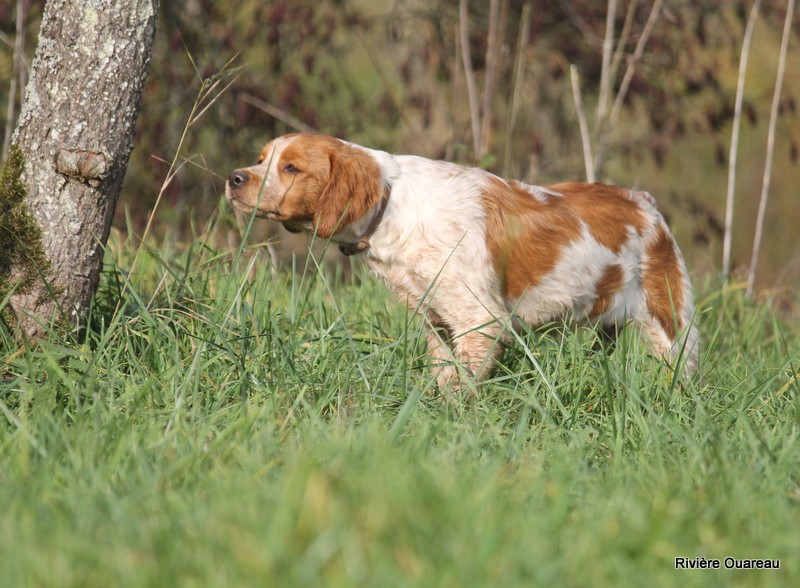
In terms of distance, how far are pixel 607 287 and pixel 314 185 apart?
1317mm

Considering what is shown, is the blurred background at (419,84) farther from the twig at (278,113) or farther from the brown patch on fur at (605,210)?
the brown patch on fur at (605,210)

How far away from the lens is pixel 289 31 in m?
7.60

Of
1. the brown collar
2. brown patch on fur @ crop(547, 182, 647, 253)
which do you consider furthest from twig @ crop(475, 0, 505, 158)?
the brown collar

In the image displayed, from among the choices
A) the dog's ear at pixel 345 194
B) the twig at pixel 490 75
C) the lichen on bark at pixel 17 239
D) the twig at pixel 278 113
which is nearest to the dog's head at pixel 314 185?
the dog's ear at pixel 345 194

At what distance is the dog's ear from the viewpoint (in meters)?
3.68

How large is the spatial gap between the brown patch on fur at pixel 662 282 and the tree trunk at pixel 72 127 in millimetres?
2259

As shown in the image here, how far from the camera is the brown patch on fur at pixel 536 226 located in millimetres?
3850

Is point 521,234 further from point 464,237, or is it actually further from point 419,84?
point 419,84

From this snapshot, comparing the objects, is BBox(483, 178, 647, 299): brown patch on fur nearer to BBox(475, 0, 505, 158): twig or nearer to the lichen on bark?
the lichen on bark

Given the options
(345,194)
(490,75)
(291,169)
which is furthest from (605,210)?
(490,75)

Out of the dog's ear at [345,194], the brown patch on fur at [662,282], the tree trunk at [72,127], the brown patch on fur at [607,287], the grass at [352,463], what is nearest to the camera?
the grass at [352,463]

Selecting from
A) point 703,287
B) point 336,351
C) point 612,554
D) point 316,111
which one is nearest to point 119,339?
point 336,351

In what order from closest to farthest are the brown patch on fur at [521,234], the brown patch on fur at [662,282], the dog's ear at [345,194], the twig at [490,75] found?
the dog's ear at [345,194]
the brown patch on fur at [521,234]
the brown patch on fur at [662,282]
the twig at [490,75]

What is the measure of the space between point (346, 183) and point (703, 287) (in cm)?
243
